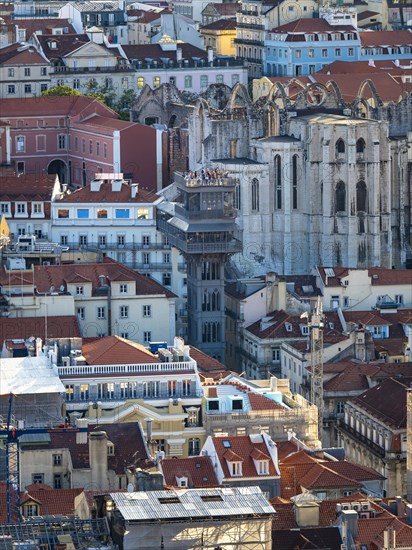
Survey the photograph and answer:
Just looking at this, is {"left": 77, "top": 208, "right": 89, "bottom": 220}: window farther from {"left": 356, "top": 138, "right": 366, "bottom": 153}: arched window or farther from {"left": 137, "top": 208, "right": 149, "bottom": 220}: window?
{"left": 356, "top": 138, "right": 366, "bottom": 153}: arched window

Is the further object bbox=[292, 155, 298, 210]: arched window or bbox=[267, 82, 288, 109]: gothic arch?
bbox=[267, 82, 288, 109]: gothic arch

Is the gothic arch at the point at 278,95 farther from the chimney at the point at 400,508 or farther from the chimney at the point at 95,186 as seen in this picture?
the chimney at the point at 400,508

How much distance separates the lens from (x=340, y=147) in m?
151

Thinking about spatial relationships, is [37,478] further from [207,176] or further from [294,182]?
[294,182]

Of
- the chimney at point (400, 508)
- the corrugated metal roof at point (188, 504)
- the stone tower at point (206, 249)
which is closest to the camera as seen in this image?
the corrugated metal roof at point (188, 504)

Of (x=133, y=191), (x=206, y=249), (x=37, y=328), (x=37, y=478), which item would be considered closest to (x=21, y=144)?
(x=133, y=191)

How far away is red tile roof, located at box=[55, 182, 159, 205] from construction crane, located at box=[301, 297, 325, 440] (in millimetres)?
20471

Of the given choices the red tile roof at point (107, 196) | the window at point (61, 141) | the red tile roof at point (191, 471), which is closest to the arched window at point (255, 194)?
the red tile roof at point (107, 196)

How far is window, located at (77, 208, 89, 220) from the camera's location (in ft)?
480

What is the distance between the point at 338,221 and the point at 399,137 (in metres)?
8.21

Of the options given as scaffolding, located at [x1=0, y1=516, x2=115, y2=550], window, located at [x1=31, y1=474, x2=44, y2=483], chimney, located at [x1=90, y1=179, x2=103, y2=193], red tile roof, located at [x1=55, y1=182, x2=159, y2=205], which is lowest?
window, located at [x1=31, y1=474, x2=44, y2=483]

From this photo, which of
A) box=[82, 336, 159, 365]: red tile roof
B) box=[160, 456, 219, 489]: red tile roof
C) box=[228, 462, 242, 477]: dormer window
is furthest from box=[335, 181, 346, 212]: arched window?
box=[228, 462, 242, 477]: dormer window

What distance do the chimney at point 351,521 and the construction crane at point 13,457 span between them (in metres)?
9.55

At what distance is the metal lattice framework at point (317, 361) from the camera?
123312mm
